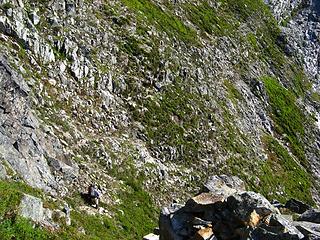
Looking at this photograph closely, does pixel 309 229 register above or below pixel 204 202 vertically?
above

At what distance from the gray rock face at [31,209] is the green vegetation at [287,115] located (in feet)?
148

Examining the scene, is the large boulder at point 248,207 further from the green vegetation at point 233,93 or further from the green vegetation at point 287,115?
the green vegetation at point 287,115

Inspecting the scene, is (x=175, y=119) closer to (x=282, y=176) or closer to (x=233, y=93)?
(x=233, y=93)

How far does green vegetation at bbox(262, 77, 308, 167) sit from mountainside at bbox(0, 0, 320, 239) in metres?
0.20

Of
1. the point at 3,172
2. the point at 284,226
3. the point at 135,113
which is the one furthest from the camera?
the point at 135,113

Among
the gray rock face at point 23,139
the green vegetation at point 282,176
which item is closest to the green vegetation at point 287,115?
the green vegetation at point 282,176

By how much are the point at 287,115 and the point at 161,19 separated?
22254 millimetres

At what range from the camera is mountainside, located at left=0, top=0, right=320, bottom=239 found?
26516 millimetres

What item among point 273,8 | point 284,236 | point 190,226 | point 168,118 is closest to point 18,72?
point 168,118

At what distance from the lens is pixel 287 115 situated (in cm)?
6325

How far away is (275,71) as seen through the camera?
7112cm

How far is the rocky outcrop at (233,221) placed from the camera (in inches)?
606

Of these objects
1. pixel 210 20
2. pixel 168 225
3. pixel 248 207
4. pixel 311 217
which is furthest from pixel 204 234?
pixel 210 20

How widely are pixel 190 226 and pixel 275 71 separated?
57.4 metres
